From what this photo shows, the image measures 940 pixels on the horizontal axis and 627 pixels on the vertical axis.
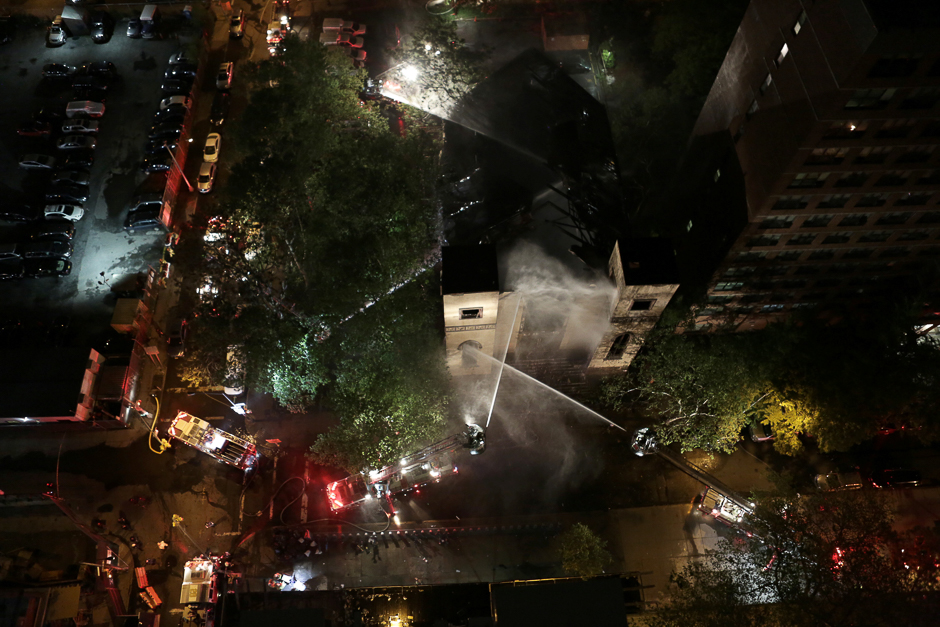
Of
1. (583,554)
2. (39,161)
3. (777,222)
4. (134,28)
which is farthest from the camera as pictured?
(134,28)

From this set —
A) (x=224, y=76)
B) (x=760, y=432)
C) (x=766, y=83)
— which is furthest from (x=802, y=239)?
(x=224, y=76)

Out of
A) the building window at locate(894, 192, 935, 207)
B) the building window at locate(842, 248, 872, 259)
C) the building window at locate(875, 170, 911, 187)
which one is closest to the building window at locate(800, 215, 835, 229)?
the building window at locate(875, 170, 911, 187)

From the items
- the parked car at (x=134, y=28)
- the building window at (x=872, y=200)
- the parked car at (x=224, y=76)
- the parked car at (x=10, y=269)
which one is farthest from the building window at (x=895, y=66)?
the parked car at (x=134, y=28)

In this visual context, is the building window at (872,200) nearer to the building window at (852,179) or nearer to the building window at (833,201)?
the building window at (833,201)

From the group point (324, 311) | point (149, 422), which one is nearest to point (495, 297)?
point (324, 311)

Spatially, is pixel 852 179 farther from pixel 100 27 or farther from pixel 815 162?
pixel 100 27

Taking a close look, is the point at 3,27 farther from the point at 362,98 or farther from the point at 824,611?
the point at 824,611
